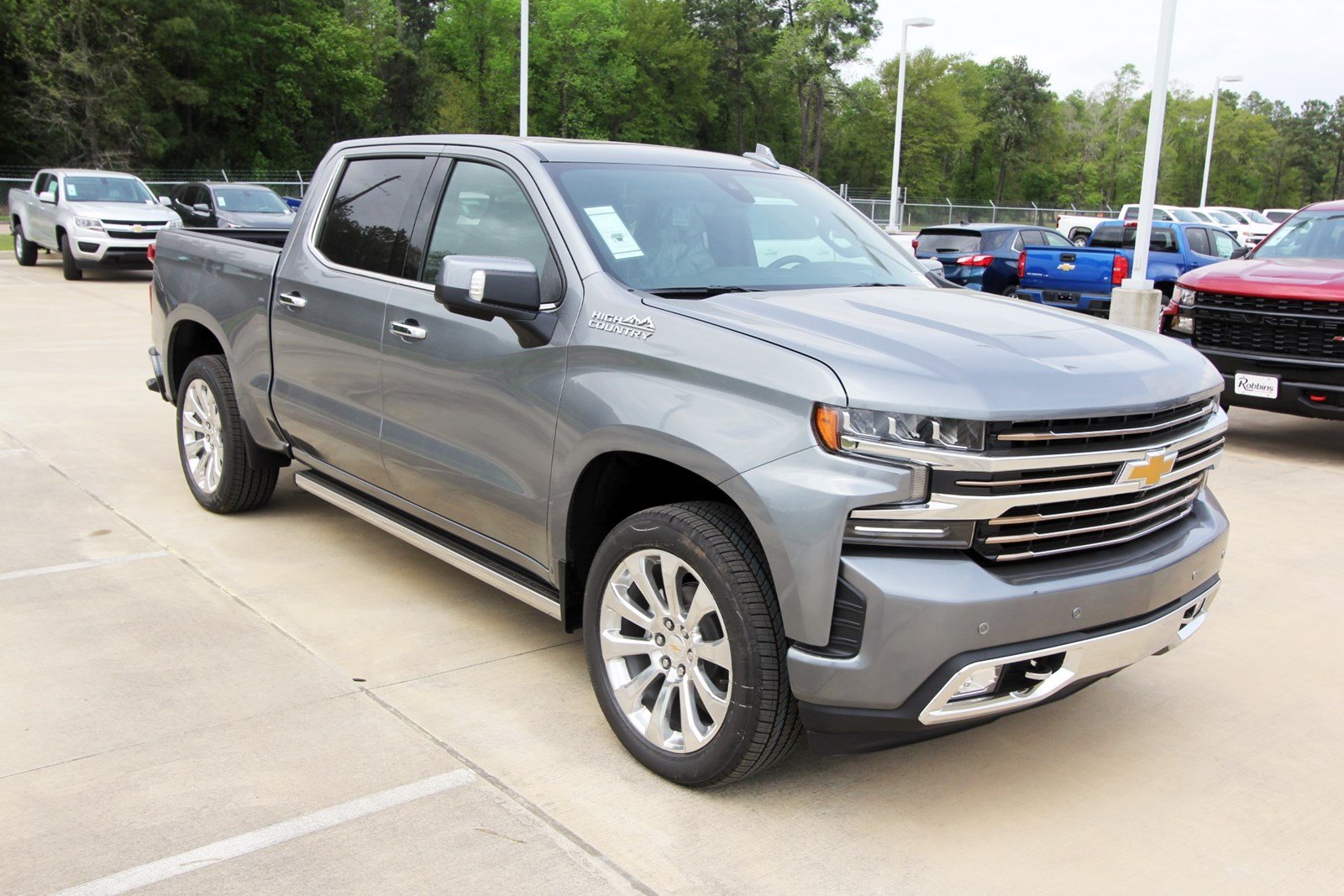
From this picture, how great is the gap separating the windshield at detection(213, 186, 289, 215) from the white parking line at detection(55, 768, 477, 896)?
65.2 feet

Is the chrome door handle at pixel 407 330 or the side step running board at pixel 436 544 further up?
the chrome door handle at pixel 407 330

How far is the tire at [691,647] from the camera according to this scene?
3.16 m

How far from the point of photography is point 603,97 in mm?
74562

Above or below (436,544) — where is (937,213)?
above

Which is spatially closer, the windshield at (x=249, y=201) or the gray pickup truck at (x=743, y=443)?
the gray pickup truck at (x=743, y=443)

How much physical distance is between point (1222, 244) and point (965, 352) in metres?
16.7

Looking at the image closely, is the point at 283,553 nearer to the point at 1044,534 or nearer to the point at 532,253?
the point at 532,253

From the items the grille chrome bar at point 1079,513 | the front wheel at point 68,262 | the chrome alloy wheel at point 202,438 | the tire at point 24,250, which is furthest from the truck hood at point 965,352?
the tire at point 24,250

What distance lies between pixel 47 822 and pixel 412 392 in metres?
1.92

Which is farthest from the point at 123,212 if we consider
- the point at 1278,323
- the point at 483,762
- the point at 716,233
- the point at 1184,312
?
the point at 483,762

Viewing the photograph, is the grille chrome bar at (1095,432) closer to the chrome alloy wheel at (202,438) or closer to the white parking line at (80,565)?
the white parking line at (80,565)

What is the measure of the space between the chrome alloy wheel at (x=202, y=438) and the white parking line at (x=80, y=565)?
2.11ft

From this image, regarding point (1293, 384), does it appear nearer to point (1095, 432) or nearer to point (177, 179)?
point (1095, 432)

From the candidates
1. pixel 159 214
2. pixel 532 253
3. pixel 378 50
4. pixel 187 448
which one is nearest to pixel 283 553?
pixel 187 448
